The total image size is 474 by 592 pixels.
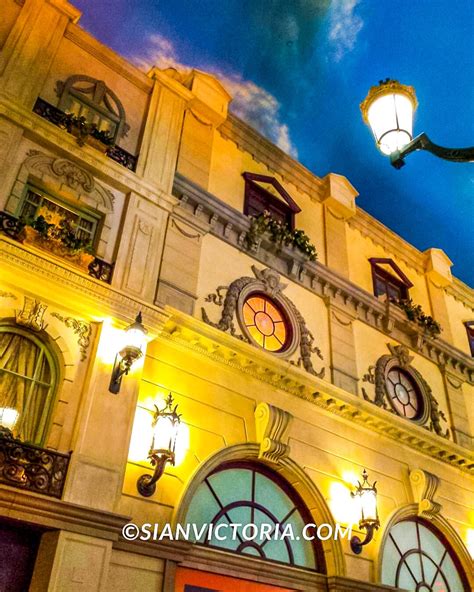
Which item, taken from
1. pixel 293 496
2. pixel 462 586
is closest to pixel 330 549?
pixel 293 496

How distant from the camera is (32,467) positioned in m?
6.77

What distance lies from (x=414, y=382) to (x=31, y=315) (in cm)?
984

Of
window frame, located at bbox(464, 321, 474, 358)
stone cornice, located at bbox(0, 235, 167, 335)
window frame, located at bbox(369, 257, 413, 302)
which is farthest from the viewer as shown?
window frame, located at bbox(464, 321, 474, 358)

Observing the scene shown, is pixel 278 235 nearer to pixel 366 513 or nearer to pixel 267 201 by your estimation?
pixel 267 201

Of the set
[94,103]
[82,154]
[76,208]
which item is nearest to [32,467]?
[76,208]

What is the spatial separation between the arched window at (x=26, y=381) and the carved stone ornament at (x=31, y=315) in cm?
14

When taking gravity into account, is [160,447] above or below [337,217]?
below

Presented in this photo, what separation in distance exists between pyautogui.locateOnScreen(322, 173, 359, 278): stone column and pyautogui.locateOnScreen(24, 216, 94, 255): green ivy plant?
682 cm

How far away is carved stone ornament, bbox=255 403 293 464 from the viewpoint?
374 inches

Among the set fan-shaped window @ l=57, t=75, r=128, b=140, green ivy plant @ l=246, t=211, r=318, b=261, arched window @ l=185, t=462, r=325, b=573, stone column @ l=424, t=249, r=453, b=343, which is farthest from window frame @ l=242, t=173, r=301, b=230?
arched window @ l=185, t=462, r=325, b=573

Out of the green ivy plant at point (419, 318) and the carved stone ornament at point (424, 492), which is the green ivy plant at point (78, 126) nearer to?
the green ivy plant at point (419, 318)

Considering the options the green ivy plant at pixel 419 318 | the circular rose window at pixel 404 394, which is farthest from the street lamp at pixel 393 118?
the green ivy plant at pixel 419 318

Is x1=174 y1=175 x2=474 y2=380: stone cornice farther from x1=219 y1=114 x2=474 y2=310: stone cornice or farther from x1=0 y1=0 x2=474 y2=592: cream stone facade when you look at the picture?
x1=219 y1=114 x2=474 y2=310: stone cornice

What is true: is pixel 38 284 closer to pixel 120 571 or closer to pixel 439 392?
pixel 120 571
